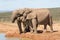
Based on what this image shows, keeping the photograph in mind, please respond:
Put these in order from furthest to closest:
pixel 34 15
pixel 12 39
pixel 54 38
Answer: pixel 34 15, pixel 12 39, pixel 54 38

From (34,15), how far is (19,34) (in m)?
2.27

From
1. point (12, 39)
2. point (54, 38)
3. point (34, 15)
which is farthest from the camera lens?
point (34, 15)

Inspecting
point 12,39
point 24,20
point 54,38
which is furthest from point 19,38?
point 54,38

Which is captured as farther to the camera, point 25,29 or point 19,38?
Answer: point 25,29

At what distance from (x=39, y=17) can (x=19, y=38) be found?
116 inches

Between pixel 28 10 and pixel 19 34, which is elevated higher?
pixel 28 10

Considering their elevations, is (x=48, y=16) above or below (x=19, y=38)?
above

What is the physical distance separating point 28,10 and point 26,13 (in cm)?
35

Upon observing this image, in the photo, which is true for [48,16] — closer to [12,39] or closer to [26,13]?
[26,13]

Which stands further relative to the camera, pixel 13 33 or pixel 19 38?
pixel 13 33

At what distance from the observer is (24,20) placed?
28250mm

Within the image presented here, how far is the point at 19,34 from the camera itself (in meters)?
28.2

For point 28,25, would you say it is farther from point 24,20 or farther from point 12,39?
point 12,39

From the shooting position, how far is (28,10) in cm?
2847
